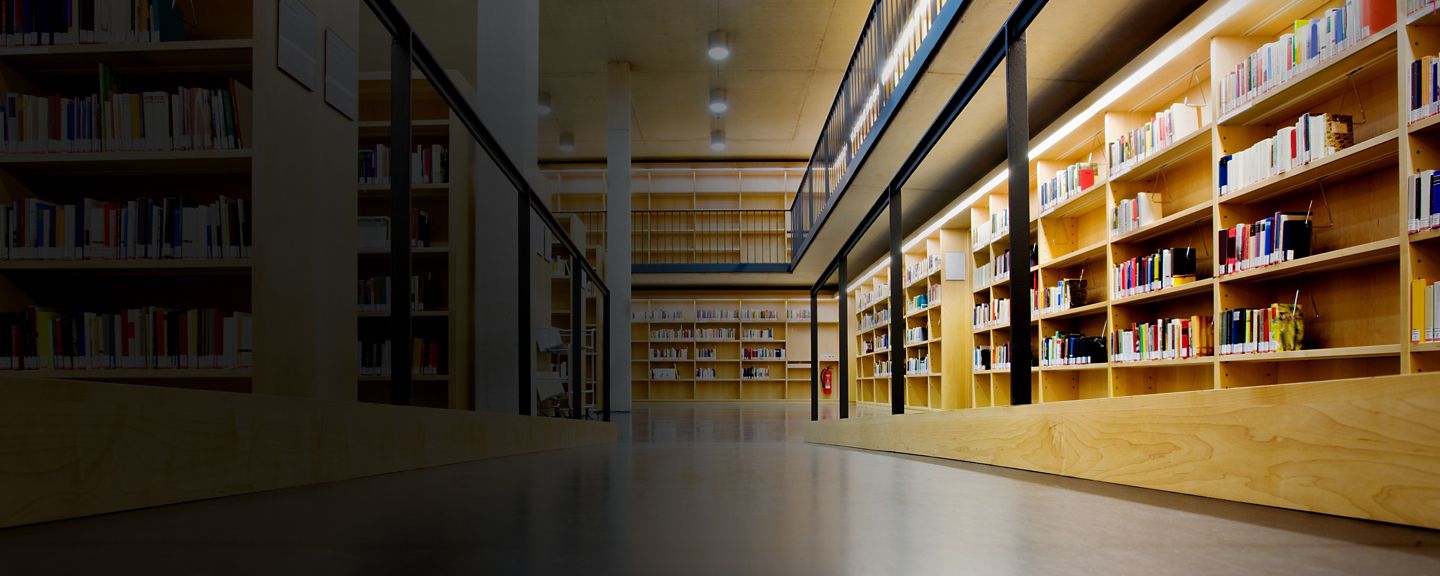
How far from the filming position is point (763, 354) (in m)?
15.2

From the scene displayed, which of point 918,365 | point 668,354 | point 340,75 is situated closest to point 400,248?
point 340,75

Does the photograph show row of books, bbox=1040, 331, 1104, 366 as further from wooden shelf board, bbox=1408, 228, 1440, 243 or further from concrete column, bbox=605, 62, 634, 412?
concrete column, bbox=605, 62, 634, 412

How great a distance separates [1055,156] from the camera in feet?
21.9

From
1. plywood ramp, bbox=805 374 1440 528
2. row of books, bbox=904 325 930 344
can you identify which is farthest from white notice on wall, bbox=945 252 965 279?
plywood ramp, bbox=805 374 1440 528

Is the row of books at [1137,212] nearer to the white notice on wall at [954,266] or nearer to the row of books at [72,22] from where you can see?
the white notice on wall at [954,266]

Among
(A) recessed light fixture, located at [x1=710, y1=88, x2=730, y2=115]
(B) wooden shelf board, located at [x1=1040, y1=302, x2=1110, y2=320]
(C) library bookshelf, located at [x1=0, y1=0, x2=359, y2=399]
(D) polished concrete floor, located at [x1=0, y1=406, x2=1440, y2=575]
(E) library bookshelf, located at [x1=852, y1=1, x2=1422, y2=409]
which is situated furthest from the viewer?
(A) recessed light fixture, located at [x1=710, y1=88, x2=730, y2=115]

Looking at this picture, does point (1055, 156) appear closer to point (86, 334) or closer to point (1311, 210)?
point (1311, 210)

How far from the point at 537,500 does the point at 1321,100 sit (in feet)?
13.9

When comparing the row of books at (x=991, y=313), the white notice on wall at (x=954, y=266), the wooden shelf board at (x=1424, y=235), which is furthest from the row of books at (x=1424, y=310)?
the white notice on wall at (x=954, y=266)

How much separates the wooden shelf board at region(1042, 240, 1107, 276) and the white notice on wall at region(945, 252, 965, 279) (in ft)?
6.69

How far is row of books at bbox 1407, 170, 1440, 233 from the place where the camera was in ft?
9.29

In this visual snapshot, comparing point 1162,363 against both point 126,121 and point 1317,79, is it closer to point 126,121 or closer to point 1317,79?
point 1317,79

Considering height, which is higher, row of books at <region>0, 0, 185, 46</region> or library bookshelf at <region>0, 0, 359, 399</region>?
row of books at <region>0, 0, 185, 46</region>

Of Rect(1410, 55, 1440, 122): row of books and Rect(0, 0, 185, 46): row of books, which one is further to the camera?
Rect(0, 0, 185, 46): row of books
